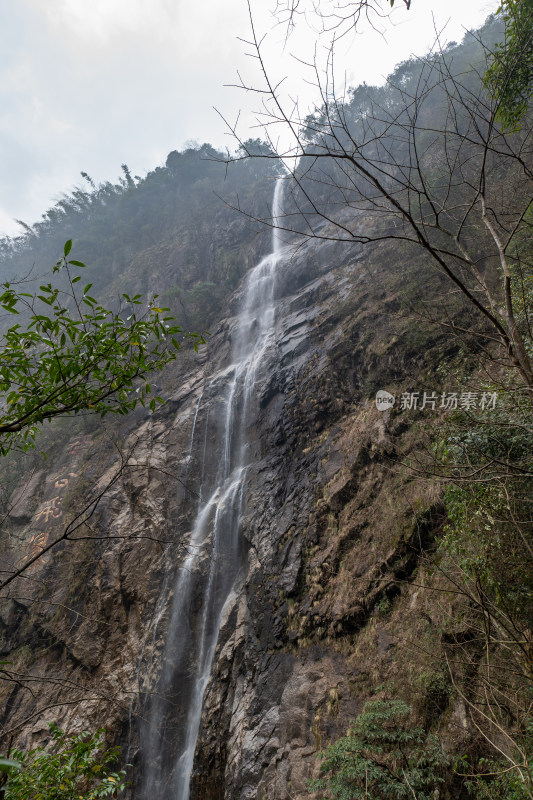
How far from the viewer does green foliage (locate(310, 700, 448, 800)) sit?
340 cm

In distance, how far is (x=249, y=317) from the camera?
54.0 ft

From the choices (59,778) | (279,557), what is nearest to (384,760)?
(59,778)

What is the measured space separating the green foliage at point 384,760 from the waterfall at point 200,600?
7.66 feet

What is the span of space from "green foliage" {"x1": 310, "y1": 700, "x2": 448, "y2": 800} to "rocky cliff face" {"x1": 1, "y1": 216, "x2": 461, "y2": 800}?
0.47 metres

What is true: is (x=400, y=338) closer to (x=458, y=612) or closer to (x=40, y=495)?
(x=458, y=612)

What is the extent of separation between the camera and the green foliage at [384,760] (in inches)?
134

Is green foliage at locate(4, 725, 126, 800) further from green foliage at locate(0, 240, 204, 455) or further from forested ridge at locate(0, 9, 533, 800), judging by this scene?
green foliage at locate(0, 240, 204, 455)

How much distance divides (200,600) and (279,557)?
8.35 ft

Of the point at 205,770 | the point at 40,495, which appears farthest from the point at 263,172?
the point at 205,770

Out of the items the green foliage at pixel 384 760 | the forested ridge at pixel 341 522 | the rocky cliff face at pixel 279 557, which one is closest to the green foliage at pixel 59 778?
the forested ridge at pixel 341 522

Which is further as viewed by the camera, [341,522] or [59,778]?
[341,522]

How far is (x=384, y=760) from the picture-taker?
12.6 feet

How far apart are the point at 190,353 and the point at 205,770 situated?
47.4 feet

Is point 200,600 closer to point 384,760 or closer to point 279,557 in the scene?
point 279,557
